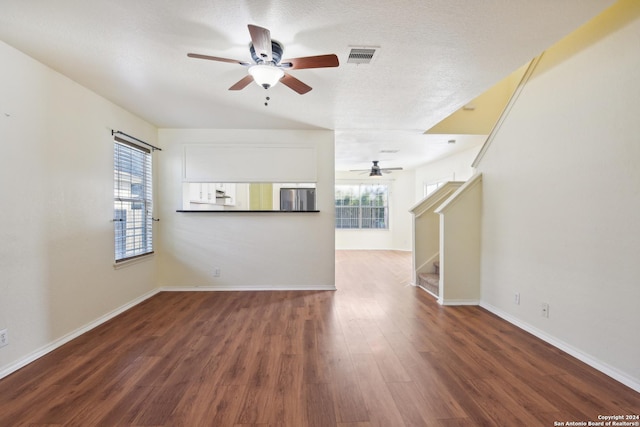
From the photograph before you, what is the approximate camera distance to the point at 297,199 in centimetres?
656

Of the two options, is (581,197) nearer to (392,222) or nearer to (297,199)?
(297,199)

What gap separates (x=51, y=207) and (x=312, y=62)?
Answer: 2560mm

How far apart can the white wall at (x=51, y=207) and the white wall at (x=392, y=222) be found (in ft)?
20.3

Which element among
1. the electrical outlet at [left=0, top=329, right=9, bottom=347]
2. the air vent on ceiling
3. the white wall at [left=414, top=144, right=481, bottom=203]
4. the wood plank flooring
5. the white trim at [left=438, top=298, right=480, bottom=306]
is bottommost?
the wood plank flooring

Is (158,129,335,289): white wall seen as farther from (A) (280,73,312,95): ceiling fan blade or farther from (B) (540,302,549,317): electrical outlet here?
(B) (540,302,549,317): electrical outlet

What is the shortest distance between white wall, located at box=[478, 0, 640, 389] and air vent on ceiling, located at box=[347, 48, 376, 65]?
1738 mm

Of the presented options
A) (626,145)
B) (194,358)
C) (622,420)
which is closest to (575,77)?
(626,145)

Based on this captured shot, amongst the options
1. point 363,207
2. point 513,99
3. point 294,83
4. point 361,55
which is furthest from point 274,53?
point 363,207

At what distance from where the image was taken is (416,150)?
5.54 metres

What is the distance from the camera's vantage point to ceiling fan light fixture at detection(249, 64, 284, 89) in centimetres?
191

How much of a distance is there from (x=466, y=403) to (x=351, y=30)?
8.36 feet

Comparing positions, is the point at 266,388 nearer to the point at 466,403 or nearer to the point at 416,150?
the point at 466,403

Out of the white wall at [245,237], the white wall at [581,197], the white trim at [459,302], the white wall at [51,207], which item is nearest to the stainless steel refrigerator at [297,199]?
the white wall at [245,237]

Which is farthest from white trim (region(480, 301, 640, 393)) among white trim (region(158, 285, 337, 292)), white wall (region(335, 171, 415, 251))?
white wall (region(335, 171, 415, 251))
